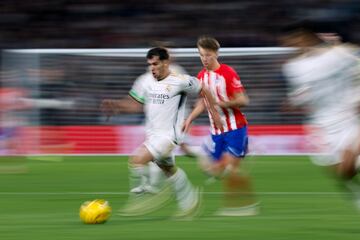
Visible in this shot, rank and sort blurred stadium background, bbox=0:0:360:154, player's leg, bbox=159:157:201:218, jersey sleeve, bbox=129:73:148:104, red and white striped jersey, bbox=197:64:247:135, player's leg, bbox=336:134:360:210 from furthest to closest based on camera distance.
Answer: blurred stadium background, bbox=0:0:360:154 → red and white striped jersey, bbox=197:64:247:135 → jersey sleeve, bbox=129:73:148:104 → player's leg, bbox=159:157:201:218 → player's leg, bbox=336:134:360:210

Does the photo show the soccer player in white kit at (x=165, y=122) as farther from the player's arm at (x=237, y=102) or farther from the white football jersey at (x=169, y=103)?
the player's arm at (x=237, y=102)

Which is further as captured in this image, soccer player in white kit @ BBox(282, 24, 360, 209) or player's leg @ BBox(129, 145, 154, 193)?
player's leg @ BBox(129, 145, 154, 193)

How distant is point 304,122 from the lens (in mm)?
18000

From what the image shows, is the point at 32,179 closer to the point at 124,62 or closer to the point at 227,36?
the point at 124,62

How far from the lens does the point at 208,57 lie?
1052 centimetres

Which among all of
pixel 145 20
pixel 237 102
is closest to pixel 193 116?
pixel 237 102

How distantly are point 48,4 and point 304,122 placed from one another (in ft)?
26.2

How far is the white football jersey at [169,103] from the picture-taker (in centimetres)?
992

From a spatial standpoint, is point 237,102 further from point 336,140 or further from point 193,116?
point 336,140

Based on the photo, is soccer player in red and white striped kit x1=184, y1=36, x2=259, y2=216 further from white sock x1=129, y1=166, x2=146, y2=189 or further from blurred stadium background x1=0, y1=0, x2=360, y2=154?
A: blurred stadium background x1=0, y1=0, x2=360, y2=154

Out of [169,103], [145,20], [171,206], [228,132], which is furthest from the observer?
[145,20]

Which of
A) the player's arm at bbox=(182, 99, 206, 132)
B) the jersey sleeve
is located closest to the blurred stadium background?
the player's arm at bbox=(182, 99, 206, 132)

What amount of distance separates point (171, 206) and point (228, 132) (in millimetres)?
1013

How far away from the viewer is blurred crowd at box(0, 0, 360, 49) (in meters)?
22.5
